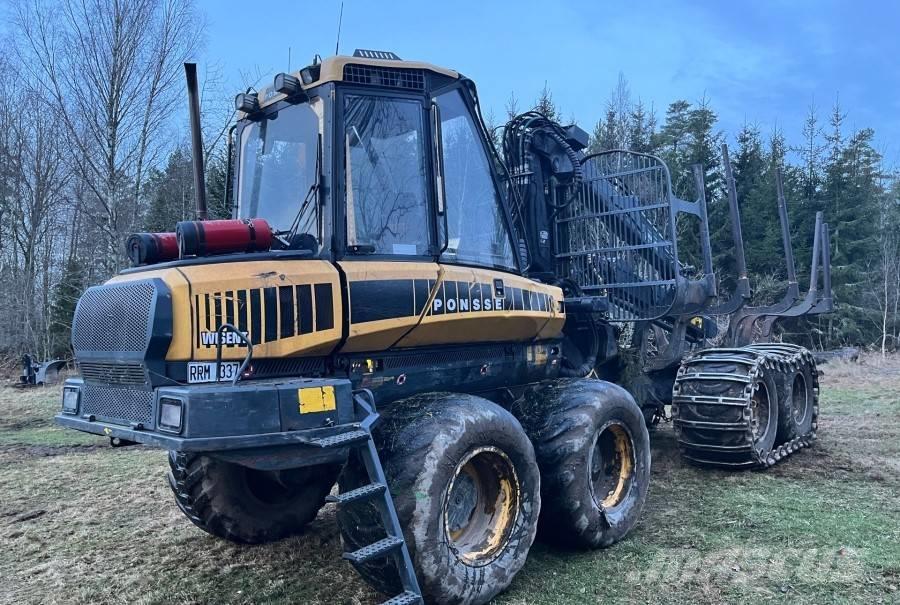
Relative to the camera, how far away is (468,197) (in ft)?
15.9

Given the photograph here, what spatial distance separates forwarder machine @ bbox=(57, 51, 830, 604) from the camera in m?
3.57

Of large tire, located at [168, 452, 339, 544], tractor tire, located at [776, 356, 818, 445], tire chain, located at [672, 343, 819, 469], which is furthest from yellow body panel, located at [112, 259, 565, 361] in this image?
tractor tire, located at [776, 356, 818, 445]

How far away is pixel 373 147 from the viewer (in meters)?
4.30

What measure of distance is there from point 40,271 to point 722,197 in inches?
1065

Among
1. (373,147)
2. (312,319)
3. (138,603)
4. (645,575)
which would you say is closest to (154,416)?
(312,319)

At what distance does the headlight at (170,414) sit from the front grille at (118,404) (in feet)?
0.57

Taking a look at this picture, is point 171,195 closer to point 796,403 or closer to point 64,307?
point 64,307

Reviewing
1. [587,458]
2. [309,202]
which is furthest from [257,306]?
[587,458]

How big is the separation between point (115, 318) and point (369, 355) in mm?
1357

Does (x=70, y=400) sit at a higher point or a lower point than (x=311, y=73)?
lower

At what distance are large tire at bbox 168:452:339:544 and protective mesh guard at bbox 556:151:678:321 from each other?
303 centimetres

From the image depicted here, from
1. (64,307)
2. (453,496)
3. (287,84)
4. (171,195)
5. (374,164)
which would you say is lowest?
(453,496)

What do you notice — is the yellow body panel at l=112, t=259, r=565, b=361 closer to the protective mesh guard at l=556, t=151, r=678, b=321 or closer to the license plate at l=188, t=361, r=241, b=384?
the license plate at l=188, t=361, r=241, b=384

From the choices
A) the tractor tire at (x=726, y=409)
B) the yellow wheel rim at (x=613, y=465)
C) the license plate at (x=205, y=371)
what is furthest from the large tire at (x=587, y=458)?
the license plate at (x=205, y=371)
